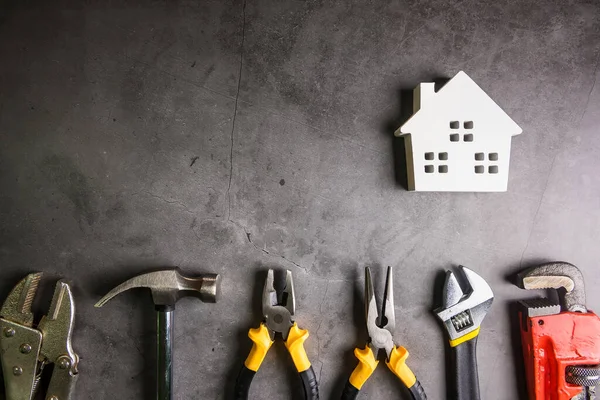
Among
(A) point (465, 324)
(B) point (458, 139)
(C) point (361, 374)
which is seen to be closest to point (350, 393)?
(C) point (361, 374)

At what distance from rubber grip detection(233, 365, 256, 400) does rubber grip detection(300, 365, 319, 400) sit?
16cm

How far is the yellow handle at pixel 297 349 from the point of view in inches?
51.9

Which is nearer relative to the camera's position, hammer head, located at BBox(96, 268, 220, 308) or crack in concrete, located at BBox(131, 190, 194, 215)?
hammer head, located at BBox(96, 268, 220, 308)

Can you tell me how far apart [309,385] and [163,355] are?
49 centimetres

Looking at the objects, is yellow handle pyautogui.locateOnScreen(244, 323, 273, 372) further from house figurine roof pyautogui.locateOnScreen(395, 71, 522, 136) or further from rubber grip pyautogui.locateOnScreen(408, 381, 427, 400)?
house figurine roof pyautogui.locateOnScreen(395, 71, 522, 136)

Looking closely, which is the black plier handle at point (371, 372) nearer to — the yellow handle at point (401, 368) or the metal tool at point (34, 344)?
the yellow handle at point (401, 368)

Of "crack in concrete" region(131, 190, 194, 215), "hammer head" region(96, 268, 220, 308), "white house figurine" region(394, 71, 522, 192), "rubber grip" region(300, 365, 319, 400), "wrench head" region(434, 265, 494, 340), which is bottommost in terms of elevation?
"rubber grip" region(300, 365, 319, 400)

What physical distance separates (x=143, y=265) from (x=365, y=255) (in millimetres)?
773

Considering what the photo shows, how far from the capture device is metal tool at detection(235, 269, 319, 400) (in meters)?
1.32

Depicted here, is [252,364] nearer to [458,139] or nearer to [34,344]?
[34,344]

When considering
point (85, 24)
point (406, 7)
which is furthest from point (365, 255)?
point (85, 24)

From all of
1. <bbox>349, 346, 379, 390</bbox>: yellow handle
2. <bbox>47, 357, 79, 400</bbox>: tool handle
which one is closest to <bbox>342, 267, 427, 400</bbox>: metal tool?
<bbox>349, 346, 379, 390</bbox>: yellow handle

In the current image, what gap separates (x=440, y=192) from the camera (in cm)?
145

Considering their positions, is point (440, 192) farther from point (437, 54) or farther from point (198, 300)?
point (198, 300)
